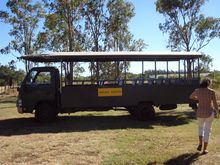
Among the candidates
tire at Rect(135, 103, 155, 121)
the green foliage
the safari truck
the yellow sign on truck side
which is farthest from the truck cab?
the green foliage

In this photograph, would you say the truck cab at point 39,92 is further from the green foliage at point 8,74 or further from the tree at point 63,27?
the green foliage at point 8,74

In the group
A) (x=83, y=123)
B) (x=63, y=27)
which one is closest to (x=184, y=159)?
(x=83, y=123)

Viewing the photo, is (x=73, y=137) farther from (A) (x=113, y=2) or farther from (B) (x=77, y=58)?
(A) (x=113, y=2)

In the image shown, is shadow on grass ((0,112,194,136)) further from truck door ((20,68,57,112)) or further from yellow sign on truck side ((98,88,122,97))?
yellow sign on truck side ((98,88,122,97))

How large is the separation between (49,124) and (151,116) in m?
3.96

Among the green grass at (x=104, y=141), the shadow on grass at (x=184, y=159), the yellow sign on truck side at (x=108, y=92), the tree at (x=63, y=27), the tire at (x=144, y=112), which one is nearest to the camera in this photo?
the shadow on grass at (x=184, y=159)

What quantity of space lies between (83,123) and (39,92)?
203 centimetres

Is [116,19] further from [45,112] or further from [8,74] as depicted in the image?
[8,74]

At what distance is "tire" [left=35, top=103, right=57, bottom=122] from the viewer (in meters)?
15.6

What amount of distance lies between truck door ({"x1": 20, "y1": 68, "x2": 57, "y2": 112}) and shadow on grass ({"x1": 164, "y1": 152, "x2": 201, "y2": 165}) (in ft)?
24.1

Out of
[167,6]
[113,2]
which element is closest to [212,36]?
[167,6]

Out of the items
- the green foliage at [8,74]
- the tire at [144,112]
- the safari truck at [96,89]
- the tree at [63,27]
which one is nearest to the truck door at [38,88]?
the safari truck at [96,89]

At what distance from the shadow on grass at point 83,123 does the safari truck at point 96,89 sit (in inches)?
19.5

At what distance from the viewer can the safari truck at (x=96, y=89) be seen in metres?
15.5
